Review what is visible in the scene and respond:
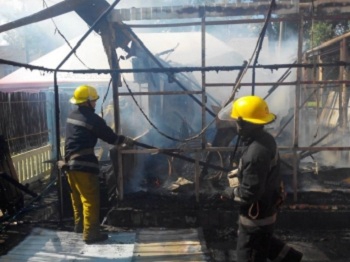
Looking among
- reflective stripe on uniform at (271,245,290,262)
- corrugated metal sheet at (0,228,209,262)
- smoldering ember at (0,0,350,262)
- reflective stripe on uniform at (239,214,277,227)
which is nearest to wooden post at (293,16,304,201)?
smoldering ember at (0,0,350,262)

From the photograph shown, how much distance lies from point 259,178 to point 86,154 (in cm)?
270

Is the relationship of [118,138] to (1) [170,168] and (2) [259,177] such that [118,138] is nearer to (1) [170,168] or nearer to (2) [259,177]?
(1) [170,168]

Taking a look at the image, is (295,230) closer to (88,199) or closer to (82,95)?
(88,199)

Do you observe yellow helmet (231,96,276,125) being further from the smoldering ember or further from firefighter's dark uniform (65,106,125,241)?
firefighter's dark uniform (65,106,125,241)

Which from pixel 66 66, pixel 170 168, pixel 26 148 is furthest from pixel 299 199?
pixel 66 66

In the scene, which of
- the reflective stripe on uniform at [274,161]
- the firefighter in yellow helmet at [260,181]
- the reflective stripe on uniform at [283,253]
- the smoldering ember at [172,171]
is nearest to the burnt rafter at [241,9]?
the smoldering ember at [172,171]

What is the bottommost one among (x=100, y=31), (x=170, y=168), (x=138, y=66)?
(x=170, y=168)

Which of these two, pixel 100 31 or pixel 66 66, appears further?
pixel 66 66

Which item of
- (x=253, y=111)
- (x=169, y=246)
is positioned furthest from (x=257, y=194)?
(x=169, y=246)

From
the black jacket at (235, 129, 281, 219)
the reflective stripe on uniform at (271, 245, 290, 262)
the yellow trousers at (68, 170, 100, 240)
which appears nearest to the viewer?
the black jacket at (235, 129, 281, 219)

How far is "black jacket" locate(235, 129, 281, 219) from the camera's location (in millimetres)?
3340

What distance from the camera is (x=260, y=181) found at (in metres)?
3.33

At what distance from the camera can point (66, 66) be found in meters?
15.1

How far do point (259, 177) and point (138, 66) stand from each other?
4.65 metres
